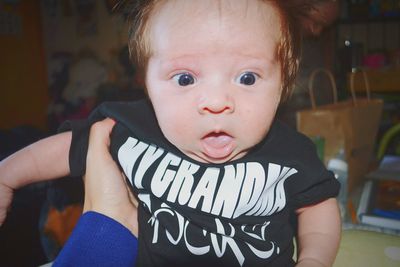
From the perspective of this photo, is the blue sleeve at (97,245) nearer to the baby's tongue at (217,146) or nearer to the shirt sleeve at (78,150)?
the shirt sleeve at (78,150)

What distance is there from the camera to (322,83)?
3.01m

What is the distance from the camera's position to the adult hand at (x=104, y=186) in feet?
1.95

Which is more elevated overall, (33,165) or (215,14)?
(215,14)

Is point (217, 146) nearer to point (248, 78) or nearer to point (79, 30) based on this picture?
point (248, 78)

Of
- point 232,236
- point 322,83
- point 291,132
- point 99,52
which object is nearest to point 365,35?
point 322,83

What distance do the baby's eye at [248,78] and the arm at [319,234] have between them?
26 centimetres

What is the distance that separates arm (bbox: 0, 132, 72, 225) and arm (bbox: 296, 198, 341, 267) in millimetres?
413

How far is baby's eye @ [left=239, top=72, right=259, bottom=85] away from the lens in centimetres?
50

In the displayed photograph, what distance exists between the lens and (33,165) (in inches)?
22.4

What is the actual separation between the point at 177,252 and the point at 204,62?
308 mm

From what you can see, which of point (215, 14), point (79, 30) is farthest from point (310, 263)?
point (79, 30)

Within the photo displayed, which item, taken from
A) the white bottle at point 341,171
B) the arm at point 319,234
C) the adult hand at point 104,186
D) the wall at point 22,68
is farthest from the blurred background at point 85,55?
the adult hand at point 104,186

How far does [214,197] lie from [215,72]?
0.68 ft

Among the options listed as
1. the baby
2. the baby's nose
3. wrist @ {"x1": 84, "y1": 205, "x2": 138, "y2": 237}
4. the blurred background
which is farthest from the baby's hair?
the blurred background
